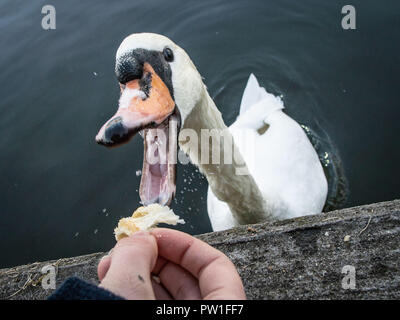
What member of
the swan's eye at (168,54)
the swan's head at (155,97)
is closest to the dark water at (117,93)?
the swan's head at (155,97)

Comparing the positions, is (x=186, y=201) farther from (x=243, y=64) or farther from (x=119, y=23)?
(x=119, y=23)

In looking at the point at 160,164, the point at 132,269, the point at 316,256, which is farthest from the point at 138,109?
the point at 316,256

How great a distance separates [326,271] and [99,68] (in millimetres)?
6027

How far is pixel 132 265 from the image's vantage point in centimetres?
133

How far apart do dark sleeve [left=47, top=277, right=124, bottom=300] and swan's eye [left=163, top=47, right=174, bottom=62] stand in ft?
5.52

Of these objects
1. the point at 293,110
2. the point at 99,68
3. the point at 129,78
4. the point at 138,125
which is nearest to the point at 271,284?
the point at 138,125

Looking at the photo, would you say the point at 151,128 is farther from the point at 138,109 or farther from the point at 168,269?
the point at 168,269

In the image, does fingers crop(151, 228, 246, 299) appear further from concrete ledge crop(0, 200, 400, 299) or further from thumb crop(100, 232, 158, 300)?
concrete ledge crop(0, 200, 400, 299)

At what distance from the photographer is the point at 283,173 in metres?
4.08

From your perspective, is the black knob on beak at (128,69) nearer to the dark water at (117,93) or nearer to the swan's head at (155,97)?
the swan's head at (155,97)

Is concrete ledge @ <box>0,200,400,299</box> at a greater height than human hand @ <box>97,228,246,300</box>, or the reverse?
human hand @ <box>97,228,246,300</box>

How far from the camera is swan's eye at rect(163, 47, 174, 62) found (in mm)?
2433

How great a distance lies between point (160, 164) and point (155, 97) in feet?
1.52

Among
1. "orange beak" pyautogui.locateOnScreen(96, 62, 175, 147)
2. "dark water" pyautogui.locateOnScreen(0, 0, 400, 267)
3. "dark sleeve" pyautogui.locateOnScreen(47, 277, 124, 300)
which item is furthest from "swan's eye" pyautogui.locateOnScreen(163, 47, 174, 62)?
"dark water" pyautogui.locateOnScreen(0, 0, 400, 267)
